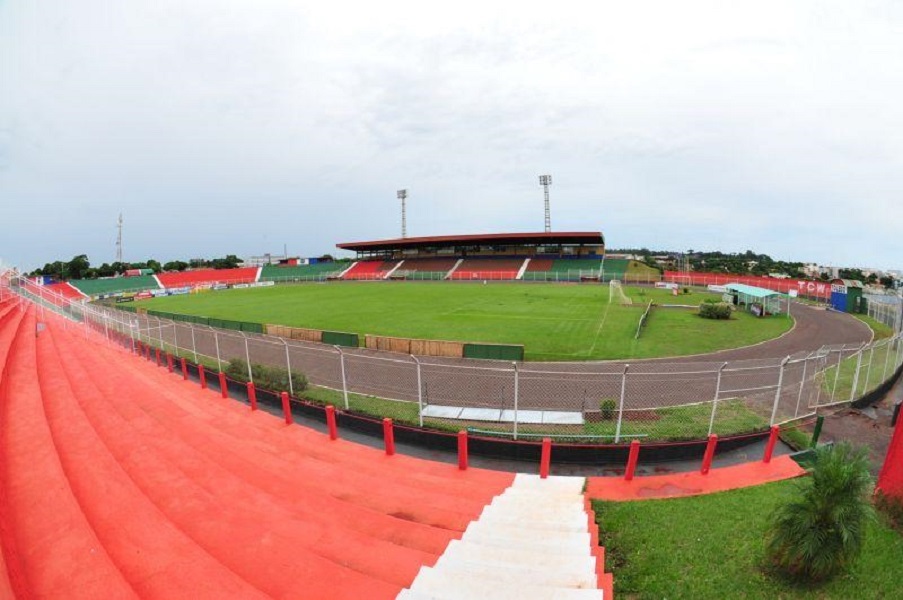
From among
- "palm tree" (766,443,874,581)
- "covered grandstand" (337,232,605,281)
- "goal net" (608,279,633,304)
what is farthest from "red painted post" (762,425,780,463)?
"covered grandstand" (337,232,605,281)

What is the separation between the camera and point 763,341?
84.8ft

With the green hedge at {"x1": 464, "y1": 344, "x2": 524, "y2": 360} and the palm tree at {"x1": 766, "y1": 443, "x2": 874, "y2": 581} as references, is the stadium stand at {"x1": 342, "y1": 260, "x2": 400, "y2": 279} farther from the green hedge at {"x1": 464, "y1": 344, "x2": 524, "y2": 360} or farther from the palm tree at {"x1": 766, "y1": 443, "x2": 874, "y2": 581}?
the palm tree at {"x1": 766, "y1": 443, "x2": 874, "y2": 581}

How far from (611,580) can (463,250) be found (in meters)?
86.0

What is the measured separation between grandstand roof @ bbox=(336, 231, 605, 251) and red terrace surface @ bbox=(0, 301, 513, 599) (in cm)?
7138

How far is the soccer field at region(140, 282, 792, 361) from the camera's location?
79.6 feet

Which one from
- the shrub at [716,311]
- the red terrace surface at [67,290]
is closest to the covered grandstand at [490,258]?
the shrub at [716,311]

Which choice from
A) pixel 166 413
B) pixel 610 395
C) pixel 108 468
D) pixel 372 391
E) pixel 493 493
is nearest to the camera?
pixel 108 468

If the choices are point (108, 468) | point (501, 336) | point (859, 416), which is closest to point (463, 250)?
point (501, 336)

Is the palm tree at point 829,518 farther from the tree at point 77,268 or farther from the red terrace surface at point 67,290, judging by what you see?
the tree at point 77,268

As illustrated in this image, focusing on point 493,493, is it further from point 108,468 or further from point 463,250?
point 463,250

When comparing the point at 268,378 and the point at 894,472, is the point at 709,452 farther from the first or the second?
the point at 268,378

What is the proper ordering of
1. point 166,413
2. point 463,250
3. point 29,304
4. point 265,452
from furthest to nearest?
point 463,250 → point 29,304 → point 166,413 → point 265,452

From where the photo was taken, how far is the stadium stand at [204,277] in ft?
258

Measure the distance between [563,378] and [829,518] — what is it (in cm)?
1292
